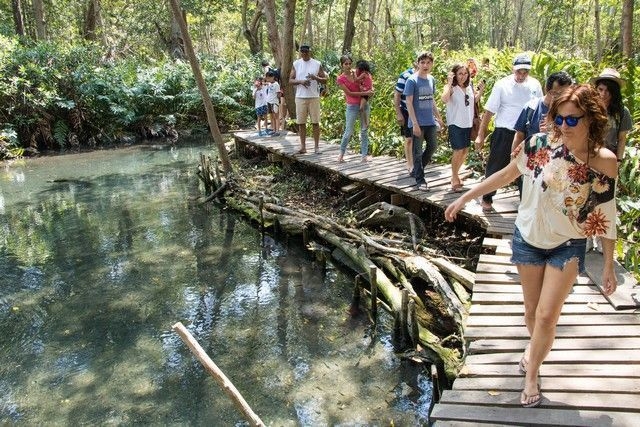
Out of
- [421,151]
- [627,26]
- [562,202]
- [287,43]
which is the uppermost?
[287,43]

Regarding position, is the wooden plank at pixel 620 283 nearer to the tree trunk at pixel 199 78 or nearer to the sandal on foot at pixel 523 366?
the sandal on foot at pixel 523 366

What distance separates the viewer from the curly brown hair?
276 cm

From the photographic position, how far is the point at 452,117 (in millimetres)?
6695

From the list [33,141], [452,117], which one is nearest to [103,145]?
[33,141]

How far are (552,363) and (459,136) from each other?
360cm

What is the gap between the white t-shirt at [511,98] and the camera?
5875 mm

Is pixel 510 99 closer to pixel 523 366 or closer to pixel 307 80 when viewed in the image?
pixel 523 366

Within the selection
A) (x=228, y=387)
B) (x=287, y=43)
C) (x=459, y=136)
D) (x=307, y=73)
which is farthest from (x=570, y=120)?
(x=287, y=43)

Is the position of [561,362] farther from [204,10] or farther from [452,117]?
[204,10]

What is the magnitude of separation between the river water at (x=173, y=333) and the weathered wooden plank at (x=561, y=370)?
1097mm

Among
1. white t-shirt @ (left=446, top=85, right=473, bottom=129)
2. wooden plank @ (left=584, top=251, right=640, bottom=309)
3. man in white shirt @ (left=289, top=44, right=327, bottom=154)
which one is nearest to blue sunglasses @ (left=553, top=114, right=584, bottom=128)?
wooden plank @ (left=584, top=251, right=640, bottom=309)

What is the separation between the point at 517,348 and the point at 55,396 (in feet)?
13.8

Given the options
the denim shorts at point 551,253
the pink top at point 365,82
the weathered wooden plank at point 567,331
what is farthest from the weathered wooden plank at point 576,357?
the pink top at point 365,82

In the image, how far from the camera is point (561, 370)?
3.64 meters
